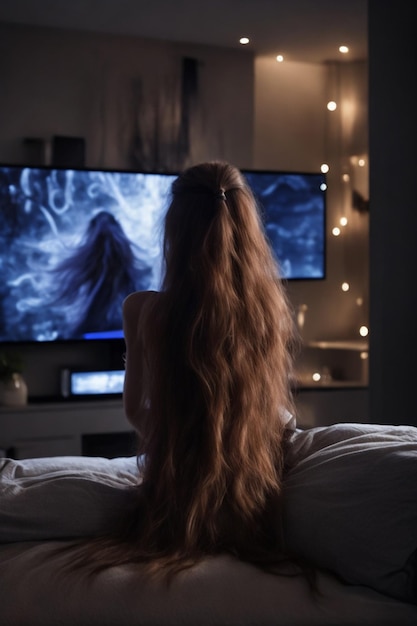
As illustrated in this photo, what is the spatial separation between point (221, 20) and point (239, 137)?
0.78m

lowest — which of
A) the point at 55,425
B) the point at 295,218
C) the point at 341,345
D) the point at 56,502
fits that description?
the point at 55,425

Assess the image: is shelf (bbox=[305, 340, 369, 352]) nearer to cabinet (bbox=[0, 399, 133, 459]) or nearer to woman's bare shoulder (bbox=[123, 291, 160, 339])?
cabinet (bbox=[0, 399, 133, 459])

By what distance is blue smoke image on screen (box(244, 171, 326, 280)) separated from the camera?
517 centimetres

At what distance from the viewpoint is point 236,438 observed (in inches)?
69.1

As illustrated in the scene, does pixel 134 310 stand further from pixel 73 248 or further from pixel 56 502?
pixel 73 248

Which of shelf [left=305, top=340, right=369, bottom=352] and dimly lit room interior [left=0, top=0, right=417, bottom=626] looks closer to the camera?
dimly lit room interior [left=0, top=0, right=417, bottom=626]

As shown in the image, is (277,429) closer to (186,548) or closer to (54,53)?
(186,548)

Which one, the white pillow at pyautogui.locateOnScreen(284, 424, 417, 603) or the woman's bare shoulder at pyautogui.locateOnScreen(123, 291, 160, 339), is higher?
the woman's bare shoulder at pyautogui.locateOnScreen(123, 291, 160, 339)

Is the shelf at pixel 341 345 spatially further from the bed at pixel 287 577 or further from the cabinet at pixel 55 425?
the bed at pixel 287 577

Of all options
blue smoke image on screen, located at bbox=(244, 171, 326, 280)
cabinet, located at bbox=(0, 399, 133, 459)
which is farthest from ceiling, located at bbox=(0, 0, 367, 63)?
cabinet, located at bbox=(0, 399, 133, 459)

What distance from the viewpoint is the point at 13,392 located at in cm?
457

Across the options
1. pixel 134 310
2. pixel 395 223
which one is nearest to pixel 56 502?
pixel 134 310

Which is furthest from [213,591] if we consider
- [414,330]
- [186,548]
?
[414,330]

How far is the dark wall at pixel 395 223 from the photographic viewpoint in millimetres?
3740
